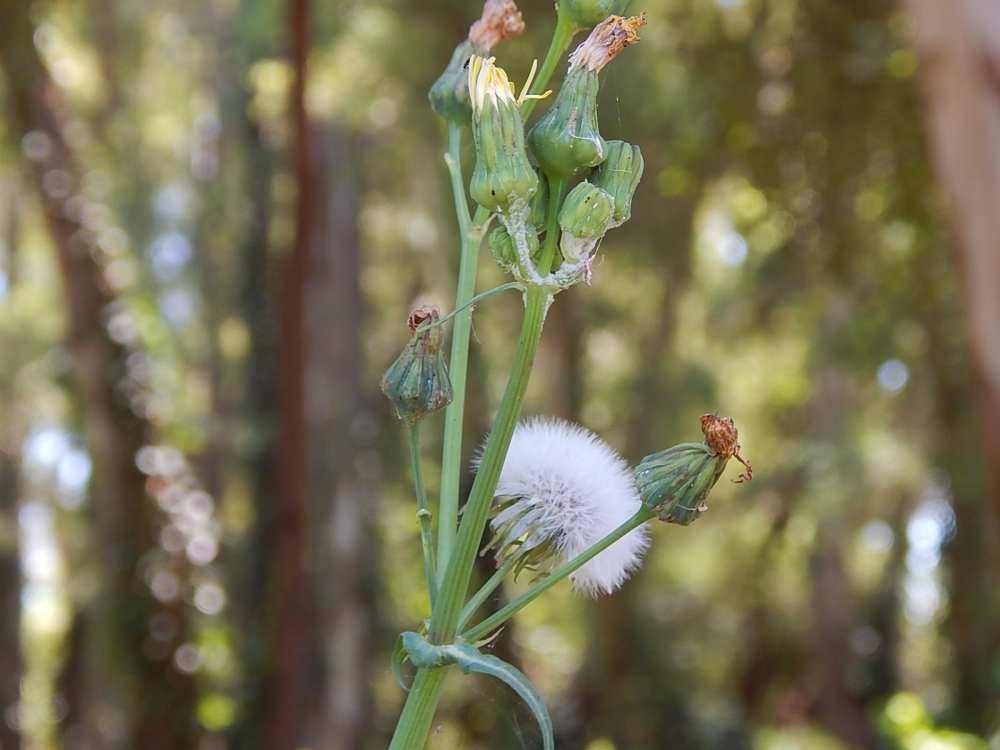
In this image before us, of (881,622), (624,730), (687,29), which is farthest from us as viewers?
(881,622)

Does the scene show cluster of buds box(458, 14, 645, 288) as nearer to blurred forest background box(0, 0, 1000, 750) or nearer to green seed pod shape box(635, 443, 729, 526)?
green seed pod shape box(635, 443, 729, 526)

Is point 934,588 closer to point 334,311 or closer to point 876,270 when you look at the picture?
point 876,270

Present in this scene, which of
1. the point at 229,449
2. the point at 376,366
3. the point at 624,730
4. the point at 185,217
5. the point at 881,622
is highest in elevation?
the point at 185,217

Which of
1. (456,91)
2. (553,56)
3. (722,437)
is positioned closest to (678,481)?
(722,437)

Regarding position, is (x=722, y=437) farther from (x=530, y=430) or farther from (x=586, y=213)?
(x=586, y=213)

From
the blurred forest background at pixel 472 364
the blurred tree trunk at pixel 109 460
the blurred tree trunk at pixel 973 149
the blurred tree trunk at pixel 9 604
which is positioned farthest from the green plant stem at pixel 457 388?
the blurred tree trunk at pixel 9 604

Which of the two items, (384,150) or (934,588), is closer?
(934,588)

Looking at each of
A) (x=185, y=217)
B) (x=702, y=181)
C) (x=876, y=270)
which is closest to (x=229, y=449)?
(x=185, y=217)
